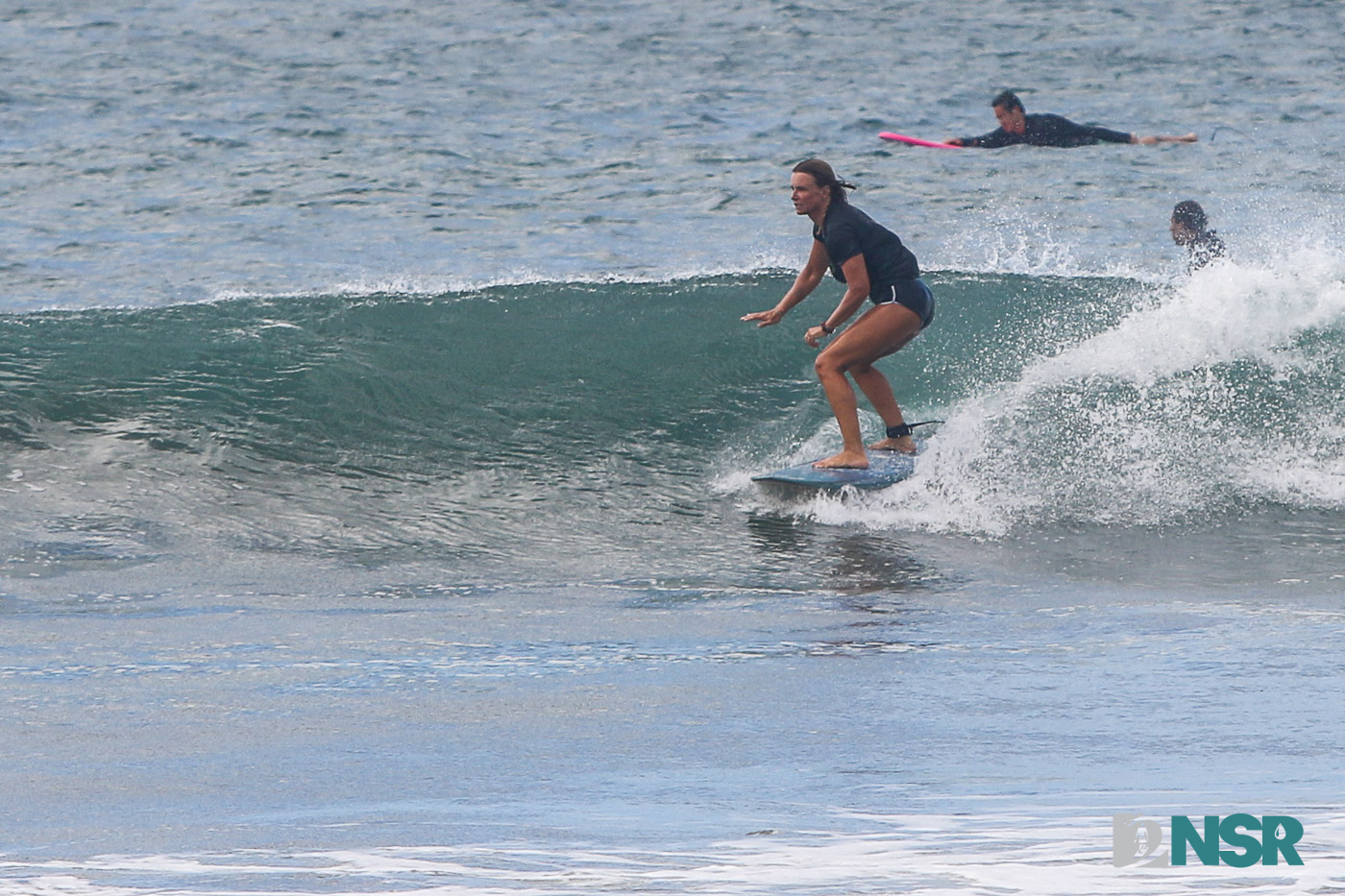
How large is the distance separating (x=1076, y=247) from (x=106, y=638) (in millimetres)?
13627

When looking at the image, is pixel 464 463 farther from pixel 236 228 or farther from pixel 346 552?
pixel 236 228

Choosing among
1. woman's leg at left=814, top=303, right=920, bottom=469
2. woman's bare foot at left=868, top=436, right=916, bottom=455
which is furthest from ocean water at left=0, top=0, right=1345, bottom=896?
woman's leg at left=814, top=303, right=920, bottom=469

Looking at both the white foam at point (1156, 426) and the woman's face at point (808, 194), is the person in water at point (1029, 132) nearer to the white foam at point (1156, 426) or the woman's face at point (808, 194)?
the white foam at point (1156, 426)

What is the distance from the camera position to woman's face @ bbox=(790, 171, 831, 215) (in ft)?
25.5

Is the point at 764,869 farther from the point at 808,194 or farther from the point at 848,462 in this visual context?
the point at 848,462

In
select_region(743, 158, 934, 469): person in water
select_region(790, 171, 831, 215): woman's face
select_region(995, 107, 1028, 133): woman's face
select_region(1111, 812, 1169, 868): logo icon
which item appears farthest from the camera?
select_region(995, 107, 1028, 133): woman's face

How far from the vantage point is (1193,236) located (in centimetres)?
1177

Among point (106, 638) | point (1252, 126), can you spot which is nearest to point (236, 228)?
point (106, 638)

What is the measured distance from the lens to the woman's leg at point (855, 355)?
320 inches

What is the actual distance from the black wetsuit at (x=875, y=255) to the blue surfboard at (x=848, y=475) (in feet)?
2.38

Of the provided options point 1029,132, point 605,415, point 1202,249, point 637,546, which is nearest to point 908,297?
point 637,546

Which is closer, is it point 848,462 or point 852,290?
point 852,290

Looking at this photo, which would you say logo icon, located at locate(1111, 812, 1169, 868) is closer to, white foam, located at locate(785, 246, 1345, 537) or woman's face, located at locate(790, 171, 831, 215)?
white foam, located at locate(785, 246, 1345, 537)

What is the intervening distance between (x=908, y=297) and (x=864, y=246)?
1.22 ft
